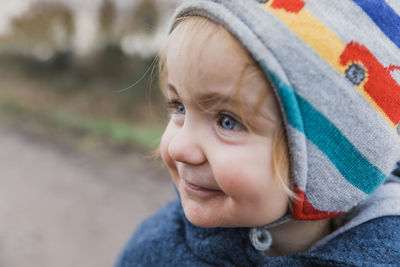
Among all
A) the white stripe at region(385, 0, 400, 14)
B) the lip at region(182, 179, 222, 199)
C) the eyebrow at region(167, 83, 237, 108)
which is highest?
the white stripe at region(385, 0, 400, 14)

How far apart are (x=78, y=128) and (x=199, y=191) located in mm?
5134

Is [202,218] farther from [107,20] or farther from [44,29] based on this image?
[44,29]

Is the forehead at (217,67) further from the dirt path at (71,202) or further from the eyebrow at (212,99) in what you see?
the dirt path at (71,202)

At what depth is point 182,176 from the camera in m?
0.92

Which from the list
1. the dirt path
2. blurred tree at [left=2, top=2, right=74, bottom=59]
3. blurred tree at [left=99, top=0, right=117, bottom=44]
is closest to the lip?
the dirt path

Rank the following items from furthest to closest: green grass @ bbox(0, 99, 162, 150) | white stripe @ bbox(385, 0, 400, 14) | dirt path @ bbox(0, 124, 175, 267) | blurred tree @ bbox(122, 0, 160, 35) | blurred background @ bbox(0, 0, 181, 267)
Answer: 1. blurred tree @ bbox(122, 0, 160, 35)
2. green grass @ bbox(0, 99, 162, 150)
3. blurred background @ bbox(0, 0, 181, 267)
4. dirt path @ bbox(0, 124, 175, 267)
5. white stripe @ bbox(385, 0, 400, 14)

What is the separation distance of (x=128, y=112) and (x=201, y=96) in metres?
5.92

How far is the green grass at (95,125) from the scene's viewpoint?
493cm

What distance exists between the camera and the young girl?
0.78 meters

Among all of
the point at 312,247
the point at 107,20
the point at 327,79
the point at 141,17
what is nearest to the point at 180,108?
the point at 327,79

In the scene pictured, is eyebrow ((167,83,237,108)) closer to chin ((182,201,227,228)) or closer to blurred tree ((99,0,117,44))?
chin ((182,201,227,228))

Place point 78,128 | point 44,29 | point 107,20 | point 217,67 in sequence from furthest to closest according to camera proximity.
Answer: point 44,29 → point 107,20 → point 78,128 → point 217,67

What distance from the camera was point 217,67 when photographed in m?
0.77

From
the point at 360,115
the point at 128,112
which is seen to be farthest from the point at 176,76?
the point at 128,112
